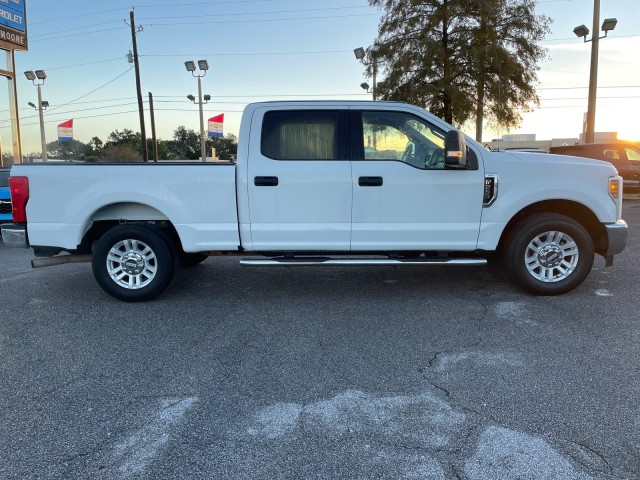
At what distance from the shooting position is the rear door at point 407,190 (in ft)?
17.6

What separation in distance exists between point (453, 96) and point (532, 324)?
17.9 metres

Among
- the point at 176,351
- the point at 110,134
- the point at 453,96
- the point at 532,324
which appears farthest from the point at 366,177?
the point at 110,134

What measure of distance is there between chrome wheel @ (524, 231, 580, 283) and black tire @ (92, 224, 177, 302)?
4022mm

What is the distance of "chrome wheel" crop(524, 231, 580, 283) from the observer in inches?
219

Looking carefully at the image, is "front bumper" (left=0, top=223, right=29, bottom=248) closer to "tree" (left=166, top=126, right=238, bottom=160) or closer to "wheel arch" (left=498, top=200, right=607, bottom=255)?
"wheel arch" (left=498, top=200, right=607, bottom=255)

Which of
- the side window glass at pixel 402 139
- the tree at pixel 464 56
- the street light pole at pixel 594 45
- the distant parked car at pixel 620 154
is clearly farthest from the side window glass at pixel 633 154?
the side window glass at pixel 402 139

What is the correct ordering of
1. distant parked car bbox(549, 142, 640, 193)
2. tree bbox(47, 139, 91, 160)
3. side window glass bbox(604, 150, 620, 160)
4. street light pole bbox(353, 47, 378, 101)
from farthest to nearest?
tree bbox(47, 139, 91, 160) → street light pole bbox(353, 47, 378, 101) → side window glass bbox(604, 150, 620, 160) → distant parked car bbox(549, 142, 640, 193)

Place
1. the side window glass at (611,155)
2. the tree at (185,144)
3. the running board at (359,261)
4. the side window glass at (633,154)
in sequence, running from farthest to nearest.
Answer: the tree at (185,144), the side window glass at (633,154), the side window glass at (611,155), the running board at (359,261)

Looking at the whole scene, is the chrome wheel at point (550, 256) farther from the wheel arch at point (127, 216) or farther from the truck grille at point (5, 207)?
the truck grille at point (5, 207)

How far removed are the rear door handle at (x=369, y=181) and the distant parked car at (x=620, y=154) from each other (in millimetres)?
11667

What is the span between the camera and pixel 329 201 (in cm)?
537

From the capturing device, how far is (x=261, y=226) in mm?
5449

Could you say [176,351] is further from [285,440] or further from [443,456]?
[443,456]

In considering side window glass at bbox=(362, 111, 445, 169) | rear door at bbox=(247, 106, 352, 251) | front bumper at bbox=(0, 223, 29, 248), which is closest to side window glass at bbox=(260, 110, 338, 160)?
rear door at bbox=(247, 106, 352, 251)
